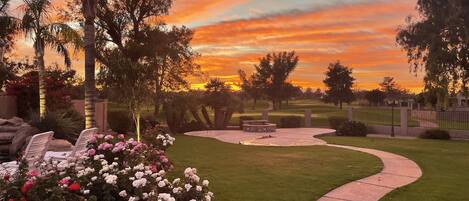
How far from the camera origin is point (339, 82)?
6438cm

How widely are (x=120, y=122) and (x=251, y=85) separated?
136 ft

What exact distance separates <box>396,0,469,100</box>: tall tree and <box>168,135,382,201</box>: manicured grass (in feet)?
45.6

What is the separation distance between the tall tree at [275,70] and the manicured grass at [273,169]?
46.3 meters

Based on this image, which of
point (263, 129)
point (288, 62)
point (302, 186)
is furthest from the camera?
point (288, 62)

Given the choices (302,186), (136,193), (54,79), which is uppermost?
(54,79)

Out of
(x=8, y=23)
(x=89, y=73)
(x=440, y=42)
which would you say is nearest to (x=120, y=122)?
(x=8, y=23)

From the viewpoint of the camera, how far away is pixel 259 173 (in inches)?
444

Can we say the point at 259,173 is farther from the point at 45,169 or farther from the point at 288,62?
the point at 288,62

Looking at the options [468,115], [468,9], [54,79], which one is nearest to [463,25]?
[468,9]

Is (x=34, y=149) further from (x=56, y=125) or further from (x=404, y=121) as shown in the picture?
(x=404, y=121)

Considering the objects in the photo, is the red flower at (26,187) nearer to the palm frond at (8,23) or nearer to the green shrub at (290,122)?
the palm frond at (8,23)

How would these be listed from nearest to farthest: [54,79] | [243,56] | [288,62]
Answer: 1. [54,79]
2. [243,56]
3. [288,62]

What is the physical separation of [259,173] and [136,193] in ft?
20.7

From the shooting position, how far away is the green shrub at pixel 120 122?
26500mm
